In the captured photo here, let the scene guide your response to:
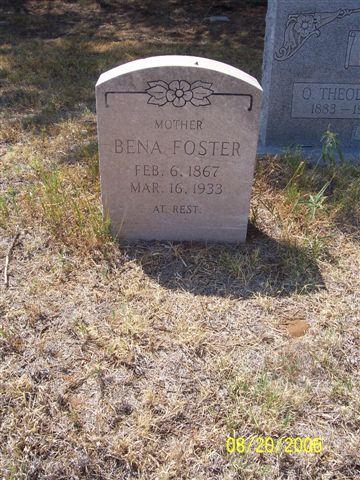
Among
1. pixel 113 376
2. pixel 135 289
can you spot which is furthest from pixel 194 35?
pixel 113 376

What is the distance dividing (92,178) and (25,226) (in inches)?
28.1

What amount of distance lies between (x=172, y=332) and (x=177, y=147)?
3.21 ft

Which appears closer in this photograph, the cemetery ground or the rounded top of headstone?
the cemetery ground

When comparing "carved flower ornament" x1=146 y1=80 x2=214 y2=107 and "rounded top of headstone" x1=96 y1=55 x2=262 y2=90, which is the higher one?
"rounded top of headstone" x1=96 y1=55 x2=262 y2=90

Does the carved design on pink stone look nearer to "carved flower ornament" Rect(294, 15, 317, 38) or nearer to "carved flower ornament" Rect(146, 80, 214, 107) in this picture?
"carved flower ornament" Rect(294, 15, 317, 38)

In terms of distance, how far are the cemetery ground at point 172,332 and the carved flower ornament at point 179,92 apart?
82 cm

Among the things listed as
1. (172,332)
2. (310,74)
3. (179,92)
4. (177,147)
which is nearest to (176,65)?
(179,92)

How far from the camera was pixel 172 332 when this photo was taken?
2.38 meters

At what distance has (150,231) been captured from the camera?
296 centimetres

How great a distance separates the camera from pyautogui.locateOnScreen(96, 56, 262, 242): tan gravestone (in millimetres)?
2479

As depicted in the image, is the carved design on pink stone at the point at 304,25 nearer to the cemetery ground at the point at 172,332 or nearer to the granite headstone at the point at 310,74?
the granite headstone at the point at 310,74
